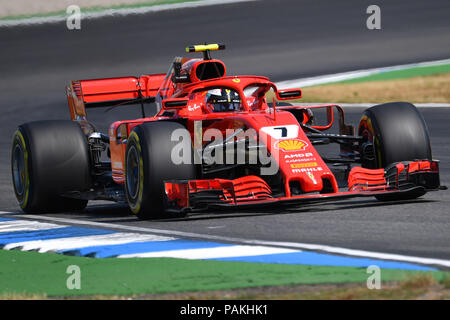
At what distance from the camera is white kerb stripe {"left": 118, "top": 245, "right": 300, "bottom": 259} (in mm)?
7781

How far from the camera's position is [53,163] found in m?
11.5

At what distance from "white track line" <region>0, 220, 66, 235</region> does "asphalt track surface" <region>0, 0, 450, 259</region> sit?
621mm

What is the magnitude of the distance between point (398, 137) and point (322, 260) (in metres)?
3.67

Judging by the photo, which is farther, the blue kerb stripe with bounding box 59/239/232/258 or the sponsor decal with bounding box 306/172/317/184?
the sponsor decal with bounding box 306/172/317/184

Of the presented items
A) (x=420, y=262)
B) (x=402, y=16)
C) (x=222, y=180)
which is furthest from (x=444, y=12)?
(x=420, y=262)

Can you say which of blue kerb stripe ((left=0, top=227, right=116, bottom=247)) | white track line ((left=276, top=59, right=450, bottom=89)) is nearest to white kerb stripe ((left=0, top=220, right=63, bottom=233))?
blue kerb stripe ((left=0, top=227, right=116, bottom=247))

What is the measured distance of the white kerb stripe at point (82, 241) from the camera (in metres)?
8.76

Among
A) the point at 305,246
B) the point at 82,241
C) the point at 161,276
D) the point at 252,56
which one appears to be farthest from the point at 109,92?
the point at 252,56

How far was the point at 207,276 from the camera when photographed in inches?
277

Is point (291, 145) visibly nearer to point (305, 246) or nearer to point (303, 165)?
point (303, 165)

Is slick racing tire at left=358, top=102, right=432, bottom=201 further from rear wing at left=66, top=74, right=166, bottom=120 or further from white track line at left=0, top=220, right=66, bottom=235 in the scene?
rear wing at left=66, top=74, right=166, bottom=120

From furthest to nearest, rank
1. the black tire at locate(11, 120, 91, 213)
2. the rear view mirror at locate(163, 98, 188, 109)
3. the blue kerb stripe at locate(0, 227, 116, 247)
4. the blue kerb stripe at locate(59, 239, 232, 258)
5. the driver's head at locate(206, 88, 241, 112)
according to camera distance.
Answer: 1. the black tire at locate(11, 120, 91, 213)
2. the driver's head at locate(206, 88, 241, 112)
3. the rear view mirror at locate(163, 98, 188, 109)
4. the blue kerb stripe at locate(0, 227, 116, 247)
5. the blue kerb stripe at locate(59, 239, 232, 258)

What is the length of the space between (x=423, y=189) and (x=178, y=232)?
2661 mm

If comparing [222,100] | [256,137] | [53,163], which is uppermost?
[222,100]
